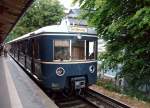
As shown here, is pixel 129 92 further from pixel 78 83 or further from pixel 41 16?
pixel 41 16

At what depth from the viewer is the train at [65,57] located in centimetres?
988

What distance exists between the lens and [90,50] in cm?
1093

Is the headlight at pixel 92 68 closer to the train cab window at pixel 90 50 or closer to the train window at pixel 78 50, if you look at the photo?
the train cab window at pixel 90 50

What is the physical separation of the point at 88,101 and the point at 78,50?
1.78 m

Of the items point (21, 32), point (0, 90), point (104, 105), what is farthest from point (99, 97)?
point (21, 32)

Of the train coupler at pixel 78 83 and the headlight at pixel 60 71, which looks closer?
the headlight at pixel 60 71

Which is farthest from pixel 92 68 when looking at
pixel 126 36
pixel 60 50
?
pixel 126 36

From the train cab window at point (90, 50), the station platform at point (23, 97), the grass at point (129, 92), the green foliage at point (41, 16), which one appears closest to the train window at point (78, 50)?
the train cab window at point (90, 50)

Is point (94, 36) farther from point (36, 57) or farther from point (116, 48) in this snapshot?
point (36, 57)

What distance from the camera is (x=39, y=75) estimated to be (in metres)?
10.8

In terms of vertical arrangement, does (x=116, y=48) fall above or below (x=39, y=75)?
above

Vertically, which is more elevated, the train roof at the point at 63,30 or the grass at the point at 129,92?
the train roof at the point at 63,30

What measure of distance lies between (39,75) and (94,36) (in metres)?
2.43

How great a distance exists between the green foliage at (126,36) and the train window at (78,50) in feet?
4.11
